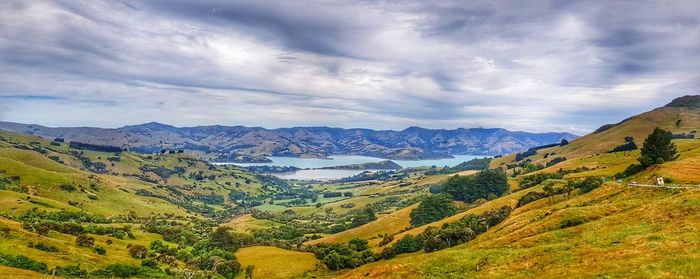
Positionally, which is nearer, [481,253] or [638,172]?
[481,253]

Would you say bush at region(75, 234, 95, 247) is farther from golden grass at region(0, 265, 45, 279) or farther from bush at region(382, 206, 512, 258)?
bush at region(382, 206, 512, 258)

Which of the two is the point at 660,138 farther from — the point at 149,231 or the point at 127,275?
the point at 149,231

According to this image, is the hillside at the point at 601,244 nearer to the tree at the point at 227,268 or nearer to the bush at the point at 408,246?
the bush at the point at 408,246

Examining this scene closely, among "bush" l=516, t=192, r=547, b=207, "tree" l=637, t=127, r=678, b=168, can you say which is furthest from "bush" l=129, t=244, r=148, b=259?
"tree" l=637, t=127, r=678, b=168

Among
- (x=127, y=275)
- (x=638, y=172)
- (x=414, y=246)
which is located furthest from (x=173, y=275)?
(x=638, y=172)

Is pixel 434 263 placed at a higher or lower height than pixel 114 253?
higher

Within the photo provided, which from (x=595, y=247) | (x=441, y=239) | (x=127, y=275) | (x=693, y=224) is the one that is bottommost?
(x=127, y=275)

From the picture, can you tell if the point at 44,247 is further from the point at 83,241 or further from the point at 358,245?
the point at 358,245
